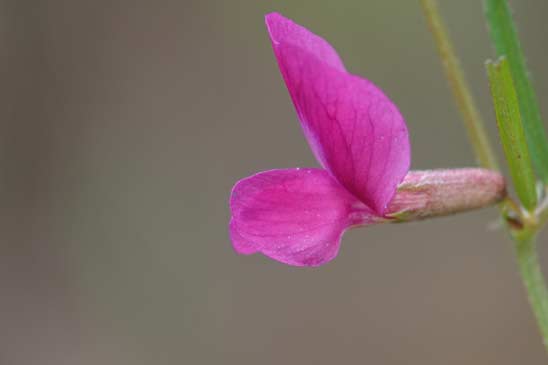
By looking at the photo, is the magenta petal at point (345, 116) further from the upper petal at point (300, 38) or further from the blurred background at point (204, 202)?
the blurred background at point (204, 202)

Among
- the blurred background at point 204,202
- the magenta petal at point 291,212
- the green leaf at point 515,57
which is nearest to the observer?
the magenta petal at point 291,212

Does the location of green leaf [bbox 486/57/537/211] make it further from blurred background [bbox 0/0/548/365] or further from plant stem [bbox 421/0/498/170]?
blurred background [bbox 0/0/548/365]

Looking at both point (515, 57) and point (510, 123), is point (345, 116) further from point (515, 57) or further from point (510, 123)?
point (515, 57)

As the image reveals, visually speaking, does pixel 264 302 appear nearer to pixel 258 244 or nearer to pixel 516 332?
pixel 516 332

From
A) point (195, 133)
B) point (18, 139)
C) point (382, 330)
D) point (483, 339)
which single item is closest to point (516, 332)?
point (483, 339)

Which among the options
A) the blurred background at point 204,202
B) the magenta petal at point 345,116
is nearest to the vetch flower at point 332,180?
the magenta petal at point 345,116

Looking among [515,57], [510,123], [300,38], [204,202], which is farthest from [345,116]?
[204,202]

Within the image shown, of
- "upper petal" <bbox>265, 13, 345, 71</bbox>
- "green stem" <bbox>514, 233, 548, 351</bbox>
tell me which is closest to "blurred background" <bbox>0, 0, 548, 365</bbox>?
"green stem" <bbox>514, 233, 548, 351</bbox>
